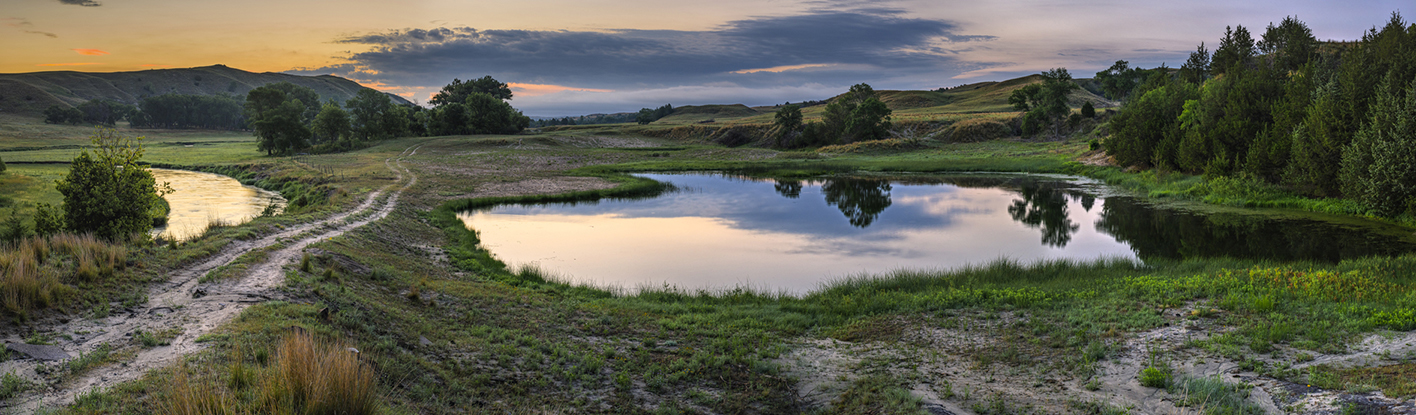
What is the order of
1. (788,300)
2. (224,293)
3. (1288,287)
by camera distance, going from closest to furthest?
(224,293)
(1288,287)
(788,300)

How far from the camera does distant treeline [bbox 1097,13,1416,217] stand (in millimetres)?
22109

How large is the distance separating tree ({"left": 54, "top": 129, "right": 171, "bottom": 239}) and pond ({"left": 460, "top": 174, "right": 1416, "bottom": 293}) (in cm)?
898

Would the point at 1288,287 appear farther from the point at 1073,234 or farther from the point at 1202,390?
the point at 1073,234

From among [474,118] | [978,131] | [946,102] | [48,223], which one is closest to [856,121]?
[978,131]

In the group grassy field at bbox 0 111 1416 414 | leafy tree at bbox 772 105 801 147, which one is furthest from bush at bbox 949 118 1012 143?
grassy field at bbox 0 111 1416 414

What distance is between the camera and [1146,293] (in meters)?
12.2

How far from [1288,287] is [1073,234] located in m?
14.0

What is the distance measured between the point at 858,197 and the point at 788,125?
5770 cm

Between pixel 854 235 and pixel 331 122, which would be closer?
pixel 854 235

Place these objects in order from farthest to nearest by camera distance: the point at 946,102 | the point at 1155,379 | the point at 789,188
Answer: the point at 946,102
the point at 789,188
the point at 1155,379

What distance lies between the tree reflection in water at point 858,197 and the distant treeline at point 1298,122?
57.7 ft

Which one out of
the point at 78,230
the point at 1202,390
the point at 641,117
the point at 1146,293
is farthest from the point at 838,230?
the point at 641,117

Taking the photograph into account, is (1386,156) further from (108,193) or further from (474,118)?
(474,118)

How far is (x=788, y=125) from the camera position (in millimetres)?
95062
